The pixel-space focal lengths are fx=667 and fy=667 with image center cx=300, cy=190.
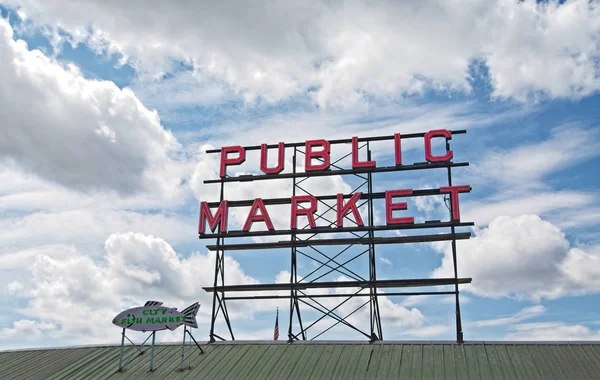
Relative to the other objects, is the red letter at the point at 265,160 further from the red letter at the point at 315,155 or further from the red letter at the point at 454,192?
the red letter at the point at 454,192

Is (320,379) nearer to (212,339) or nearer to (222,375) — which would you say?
(222,375)

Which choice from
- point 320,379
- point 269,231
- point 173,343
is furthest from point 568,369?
point 173,343

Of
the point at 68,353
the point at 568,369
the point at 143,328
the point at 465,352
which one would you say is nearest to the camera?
the point at 568,369

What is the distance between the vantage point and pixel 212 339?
37469 millimetres

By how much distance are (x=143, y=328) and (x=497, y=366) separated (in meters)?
18.1

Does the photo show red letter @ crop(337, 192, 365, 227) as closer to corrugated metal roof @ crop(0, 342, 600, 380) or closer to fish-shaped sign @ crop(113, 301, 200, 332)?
corrugated metal roof @ crop(0, 342, 600, 380)

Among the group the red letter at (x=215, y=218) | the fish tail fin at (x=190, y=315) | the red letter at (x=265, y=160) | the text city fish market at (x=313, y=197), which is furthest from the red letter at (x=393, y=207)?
the fish tail fin at (x=190, y=315)

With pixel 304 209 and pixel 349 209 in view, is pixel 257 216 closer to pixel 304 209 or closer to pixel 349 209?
pixel 304 209

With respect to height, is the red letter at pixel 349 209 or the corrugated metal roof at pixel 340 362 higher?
the red letter at pixel 349 209

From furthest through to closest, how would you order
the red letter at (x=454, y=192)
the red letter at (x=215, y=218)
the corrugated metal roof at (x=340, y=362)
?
the red letter at (x=215, y=218) < the red letter at (x=454, y=192) < the corrugated metal roof at (x=340, y=362)

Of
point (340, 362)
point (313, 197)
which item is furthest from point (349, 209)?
point (340, 362)

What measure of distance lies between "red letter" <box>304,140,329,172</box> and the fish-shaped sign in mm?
10933

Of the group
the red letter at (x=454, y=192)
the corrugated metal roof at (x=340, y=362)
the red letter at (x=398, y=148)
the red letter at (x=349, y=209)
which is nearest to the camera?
the corrugated metal roof at (x=340, y=362)

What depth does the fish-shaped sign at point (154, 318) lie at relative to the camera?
35.5 m
